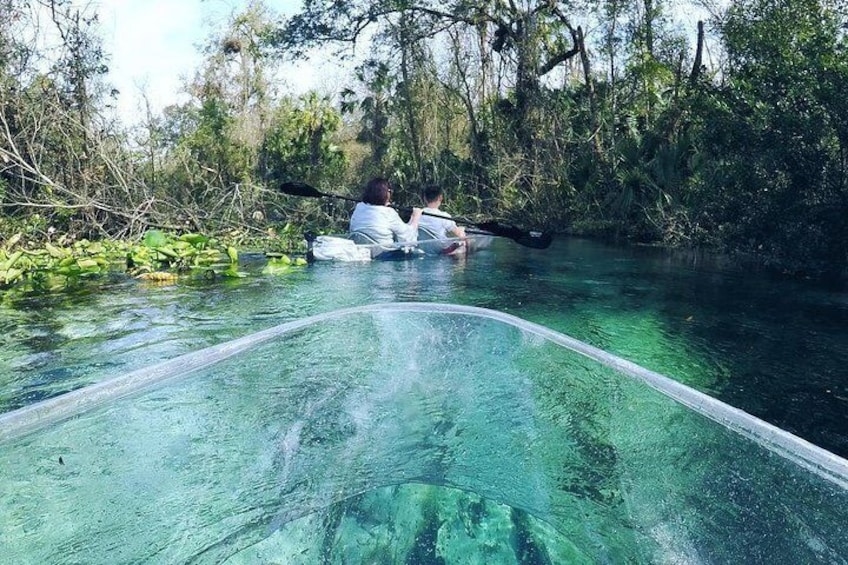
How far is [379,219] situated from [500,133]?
9776mm

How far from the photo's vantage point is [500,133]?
19.3 m

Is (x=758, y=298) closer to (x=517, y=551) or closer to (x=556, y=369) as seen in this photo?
(x=556, y=369)

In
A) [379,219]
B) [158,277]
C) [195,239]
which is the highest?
[379,219]

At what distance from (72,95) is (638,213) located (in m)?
11.1

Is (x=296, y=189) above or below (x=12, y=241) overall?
above

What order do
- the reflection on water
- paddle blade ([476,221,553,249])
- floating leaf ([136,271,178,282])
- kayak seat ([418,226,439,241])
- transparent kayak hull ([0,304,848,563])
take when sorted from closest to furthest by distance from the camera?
transparent kayak hull ([0,304,848,563]) < the reflection on water < paddle blade ([476,221,553,249]) < floating leaf ([136,271,178,282]) < kayak seat ([418,226,439,241])

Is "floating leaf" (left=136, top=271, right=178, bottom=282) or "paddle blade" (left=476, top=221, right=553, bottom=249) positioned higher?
"paddle blade" (left=476, top=221, right=553, bottom=249)

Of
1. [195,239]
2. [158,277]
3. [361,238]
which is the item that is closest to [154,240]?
[195,239]

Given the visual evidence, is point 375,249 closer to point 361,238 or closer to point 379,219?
point 361,238

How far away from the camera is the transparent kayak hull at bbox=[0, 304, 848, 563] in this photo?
1.95 meters

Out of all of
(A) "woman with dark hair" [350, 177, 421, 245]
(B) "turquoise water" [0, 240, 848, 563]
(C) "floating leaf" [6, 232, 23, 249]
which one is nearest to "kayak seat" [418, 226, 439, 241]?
(A) "woman with dark hair" [350, 177, 421, 245]

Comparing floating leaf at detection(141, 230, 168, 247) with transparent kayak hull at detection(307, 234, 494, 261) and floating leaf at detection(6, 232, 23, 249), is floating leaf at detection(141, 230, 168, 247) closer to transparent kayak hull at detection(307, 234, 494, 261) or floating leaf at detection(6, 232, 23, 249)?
floating leaf at detection(6, 232, 23, 249)

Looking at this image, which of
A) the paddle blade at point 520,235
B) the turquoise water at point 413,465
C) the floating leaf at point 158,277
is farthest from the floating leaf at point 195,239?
the turquoise water at point 413,465

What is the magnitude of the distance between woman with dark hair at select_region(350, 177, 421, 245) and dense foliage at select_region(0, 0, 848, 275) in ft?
13.2
